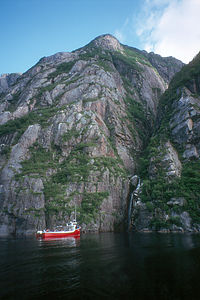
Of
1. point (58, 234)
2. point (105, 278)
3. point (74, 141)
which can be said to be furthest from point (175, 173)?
point (105, 278)

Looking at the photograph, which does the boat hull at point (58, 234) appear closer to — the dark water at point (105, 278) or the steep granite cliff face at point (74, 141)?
the steep granite cliff face at point (74, 141)

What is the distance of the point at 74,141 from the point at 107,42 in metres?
109

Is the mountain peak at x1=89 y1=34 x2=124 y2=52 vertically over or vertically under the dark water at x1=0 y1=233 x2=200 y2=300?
over

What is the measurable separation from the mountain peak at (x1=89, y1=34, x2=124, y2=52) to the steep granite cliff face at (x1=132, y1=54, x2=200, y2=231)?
84.3 m

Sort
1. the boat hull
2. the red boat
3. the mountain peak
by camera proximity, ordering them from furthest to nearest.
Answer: the mountain peak
the red boat
the boat hull

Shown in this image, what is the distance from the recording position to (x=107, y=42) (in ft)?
475

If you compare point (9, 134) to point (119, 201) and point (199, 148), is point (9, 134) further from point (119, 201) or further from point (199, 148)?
point (199, 148)

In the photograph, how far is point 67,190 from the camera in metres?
55.8

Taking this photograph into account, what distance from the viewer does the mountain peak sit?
141875 mm

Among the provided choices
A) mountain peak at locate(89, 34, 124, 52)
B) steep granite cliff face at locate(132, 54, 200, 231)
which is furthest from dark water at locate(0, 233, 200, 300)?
mountain peak at locate(89, 34, 124, 52)

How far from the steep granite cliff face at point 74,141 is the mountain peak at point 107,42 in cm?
2982

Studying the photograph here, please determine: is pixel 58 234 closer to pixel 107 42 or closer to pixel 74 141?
pixel 74 141

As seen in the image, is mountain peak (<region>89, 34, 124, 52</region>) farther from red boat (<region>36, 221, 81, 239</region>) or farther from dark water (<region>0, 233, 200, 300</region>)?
dark water (<region>0, 233, 200, 300</region>)

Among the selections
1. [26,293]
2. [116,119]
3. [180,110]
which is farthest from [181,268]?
[116,119]
